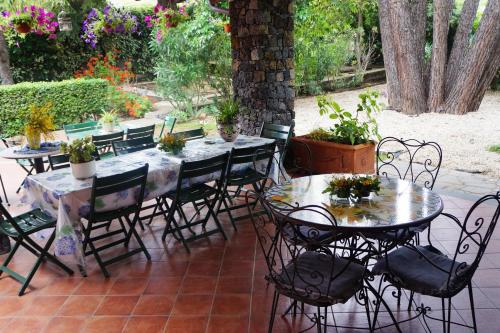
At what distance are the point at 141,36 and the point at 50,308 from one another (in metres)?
10.5

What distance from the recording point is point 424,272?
7.78ft

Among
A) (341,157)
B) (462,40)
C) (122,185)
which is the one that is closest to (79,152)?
(122,185)

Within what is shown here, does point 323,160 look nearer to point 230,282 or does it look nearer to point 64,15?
point 230,282

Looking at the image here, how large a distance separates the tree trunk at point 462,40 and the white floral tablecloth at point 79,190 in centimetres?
642

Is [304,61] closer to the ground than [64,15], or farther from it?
closer to the ground

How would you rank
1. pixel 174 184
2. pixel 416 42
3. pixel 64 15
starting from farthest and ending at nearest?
pixel 416 42, pixel 64 15, pixel 174 184

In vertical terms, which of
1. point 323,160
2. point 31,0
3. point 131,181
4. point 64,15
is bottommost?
point 323,160

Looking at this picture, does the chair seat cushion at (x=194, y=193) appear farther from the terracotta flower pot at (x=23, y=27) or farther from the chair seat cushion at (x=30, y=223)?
A: the terracotta flower pot at (x=23, y=27)

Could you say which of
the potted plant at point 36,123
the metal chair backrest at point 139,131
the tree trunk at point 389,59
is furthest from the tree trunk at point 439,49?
the potted plant at point 36,123

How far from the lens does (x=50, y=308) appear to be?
2955mm

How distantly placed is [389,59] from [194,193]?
651cm

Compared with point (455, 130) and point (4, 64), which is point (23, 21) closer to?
point (4, 64)

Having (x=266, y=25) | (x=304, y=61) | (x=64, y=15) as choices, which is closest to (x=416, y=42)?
(x=304, y=61)

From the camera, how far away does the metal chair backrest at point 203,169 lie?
3609 millimetres
